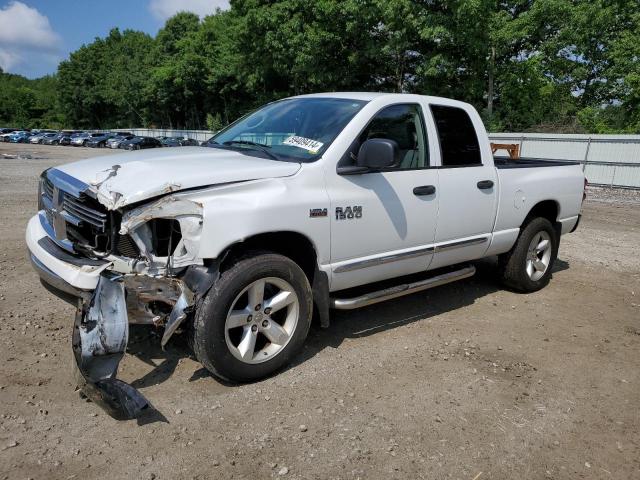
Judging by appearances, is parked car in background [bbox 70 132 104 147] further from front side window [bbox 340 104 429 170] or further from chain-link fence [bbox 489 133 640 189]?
front side window [bbox 340 104 429 170]

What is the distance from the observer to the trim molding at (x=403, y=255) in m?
3.97

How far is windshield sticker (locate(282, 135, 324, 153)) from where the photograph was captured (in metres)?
3.88

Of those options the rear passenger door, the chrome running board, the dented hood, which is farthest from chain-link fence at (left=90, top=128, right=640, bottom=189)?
the dented hood

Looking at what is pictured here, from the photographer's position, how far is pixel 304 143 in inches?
156

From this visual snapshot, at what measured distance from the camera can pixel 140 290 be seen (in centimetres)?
318

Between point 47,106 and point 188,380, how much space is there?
117 m

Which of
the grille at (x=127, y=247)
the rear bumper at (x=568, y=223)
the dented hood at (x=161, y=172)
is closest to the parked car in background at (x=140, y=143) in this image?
the rear bumper at (x=568, y=223)

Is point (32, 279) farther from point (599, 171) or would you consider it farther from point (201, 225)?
point (599, 171)

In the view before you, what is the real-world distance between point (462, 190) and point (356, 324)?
1537 mm

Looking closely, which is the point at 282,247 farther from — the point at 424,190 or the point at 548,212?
the point at 548,212

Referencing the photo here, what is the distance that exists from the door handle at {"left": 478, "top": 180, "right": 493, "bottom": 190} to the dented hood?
2001 millimetres

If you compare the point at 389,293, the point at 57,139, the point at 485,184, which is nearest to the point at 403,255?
the point at 389,293

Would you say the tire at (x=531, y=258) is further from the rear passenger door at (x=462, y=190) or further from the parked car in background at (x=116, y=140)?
the parked car in background at (x=116, y=140)

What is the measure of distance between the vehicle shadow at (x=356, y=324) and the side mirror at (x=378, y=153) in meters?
1.53
